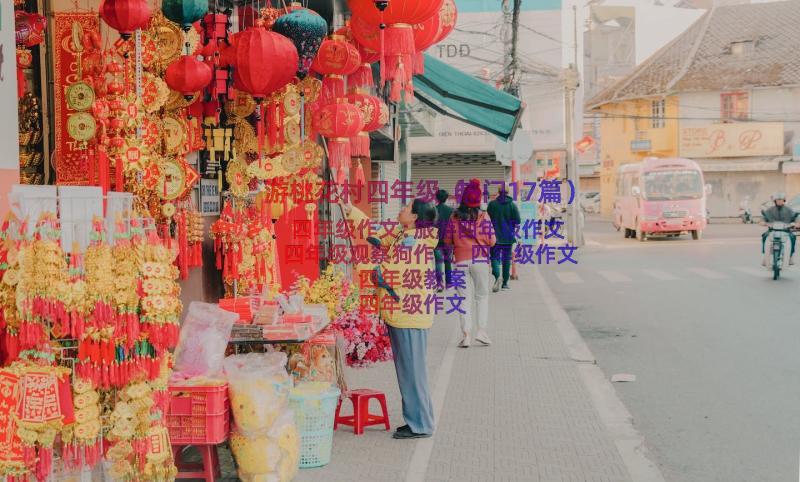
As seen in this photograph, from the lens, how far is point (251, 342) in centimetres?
671

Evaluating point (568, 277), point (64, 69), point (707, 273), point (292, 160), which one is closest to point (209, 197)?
point (292, 160)

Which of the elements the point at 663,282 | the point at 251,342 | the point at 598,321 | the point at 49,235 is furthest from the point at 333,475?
the point at 663,282

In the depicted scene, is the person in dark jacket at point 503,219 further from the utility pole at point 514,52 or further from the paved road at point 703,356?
the utility pole at point 514,52

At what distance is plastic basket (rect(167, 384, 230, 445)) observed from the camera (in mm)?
5730

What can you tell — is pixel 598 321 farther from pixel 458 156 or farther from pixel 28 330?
pixel 458 156

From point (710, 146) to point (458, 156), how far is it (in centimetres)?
2035

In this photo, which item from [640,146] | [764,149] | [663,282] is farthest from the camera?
[640,146]

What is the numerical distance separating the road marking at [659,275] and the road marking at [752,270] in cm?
172

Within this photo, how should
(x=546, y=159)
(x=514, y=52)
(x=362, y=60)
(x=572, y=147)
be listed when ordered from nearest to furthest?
(x=362, y=60) → (x=514, y=52) → (x=572, y=147) → (x=546, y=159)

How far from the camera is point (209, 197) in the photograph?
845cm

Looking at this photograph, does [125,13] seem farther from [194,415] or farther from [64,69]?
[194,415]

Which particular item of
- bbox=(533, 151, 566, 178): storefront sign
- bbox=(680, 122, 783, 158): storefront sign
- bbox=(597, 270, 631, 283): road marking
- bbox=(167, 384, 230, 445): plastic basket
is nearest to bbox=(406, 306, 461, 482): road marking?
bbox=(167, 384, 230, 445): plastic basket

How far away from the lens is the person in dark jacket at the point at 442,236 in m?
13.4

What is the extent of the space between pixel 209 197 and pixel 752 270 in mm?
16355
